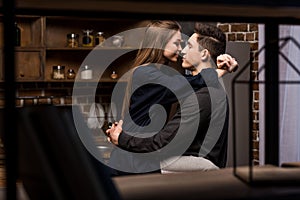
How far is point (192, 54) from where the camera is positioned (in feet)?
7.73

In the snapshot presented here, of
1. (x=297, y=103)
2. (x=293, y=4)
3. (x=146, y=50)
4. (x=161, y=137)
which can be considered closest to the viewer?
(x=293, y=4)

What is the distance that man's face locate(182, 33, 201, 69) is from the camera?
7.58 ft

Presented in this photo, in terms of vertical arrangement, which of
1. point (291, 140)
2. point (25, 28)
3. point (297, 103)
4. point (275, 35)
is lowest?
point (291, 140)

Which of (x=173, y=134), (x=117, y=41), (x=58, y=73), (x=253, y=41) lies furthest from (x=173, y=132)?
(x=117, y=41)

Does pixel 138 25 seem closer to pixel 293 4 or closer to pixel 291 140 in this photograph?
pixel 291 140

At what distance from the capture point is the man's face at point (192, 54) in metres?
2.31

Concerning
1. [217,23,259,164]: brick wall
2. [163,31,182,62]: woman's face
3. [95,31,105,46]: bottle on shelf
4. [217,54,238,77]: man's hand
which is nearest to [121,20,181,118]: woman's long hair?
[163,31,182,62]: woman's face

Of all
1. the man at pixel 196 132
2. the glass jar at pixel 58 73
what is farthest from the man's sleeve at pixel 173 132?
the glass jar at pixel 58 73

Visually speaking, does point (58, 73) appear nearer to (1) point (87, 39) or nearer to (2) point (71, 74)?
(2) point (71, 74)

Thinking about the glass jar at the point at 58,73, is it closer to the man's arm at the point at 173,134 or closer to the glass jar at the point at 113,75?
the glass jar at the point at 113,75

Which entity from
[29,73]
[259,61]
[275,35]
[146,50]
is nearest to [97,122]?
[29,73]

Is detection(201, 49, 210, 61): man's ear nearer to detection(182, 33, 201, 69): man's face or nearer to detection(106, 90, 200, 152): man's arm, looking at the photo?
detection(182, 33, 201, 69): man's face

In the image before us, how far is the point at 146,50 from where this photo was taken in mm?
2369

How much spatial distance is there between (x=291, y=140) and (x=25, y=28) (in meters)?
2.53
